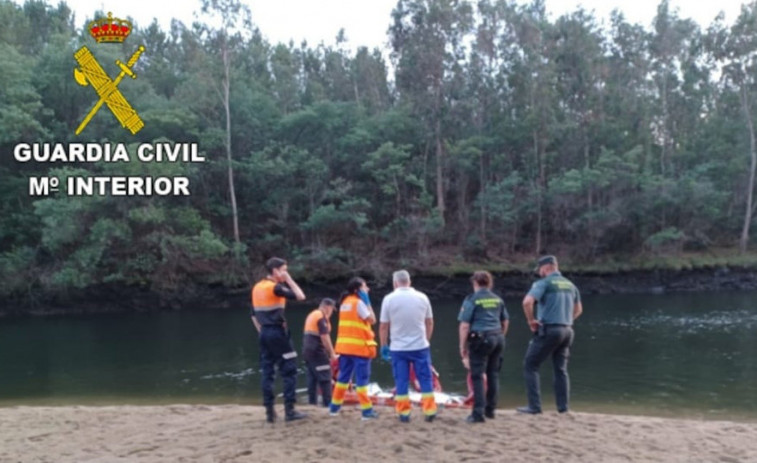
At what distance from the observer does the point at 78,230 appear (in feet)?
100

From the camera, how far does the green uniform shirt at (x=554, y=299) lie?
760 cm

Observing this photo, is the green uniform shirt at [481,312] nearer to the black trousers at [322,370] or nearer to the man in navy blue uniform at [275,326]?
the man in navy blue uniform at [275,326]

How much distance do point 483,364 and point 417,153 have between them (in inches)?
1359

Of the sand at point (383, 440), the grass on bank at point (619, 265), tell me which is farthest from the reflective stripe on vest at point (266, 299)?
the grass on bank at point (619, 265)

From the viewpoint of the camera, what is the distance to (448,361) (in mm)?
16578

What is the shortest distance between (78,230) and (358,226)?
13002 mm

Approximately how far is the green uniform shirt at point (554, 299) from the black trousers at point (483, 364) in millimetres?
586

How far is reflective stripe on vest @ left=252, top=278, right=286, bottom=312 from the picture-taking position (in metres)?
7.32

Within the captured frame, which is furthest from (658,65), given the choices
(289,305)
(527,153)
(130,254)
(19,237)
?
(19,237)

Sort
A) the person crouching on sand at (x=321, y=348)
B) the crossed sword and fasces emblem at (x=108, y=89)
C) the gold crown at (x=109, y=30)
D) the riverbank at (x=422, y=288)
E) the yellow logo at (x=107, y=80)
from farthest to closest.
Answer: the crossed sword and fasces emblem at (x=108, y=89) → the riverbank at (x=422, y=288) → the yellow logo at (x=107, y=80) → the gold crown at (x=109, y=30) → the person crouching on sand at (x=321, y=348)

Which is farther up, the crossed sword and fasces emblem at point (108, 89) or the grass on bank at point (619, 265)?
the crossed sword and fasces emblem at point (108, 89)

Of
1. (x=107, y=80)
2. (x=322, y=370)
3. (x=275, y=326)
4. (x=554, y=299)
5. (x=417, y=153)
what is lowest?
(x=322, y=370)

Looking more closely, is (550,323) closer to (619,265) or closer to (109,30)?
(109,30)

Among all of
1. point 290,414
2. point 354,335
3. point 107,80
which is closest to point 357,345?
point 354,335
